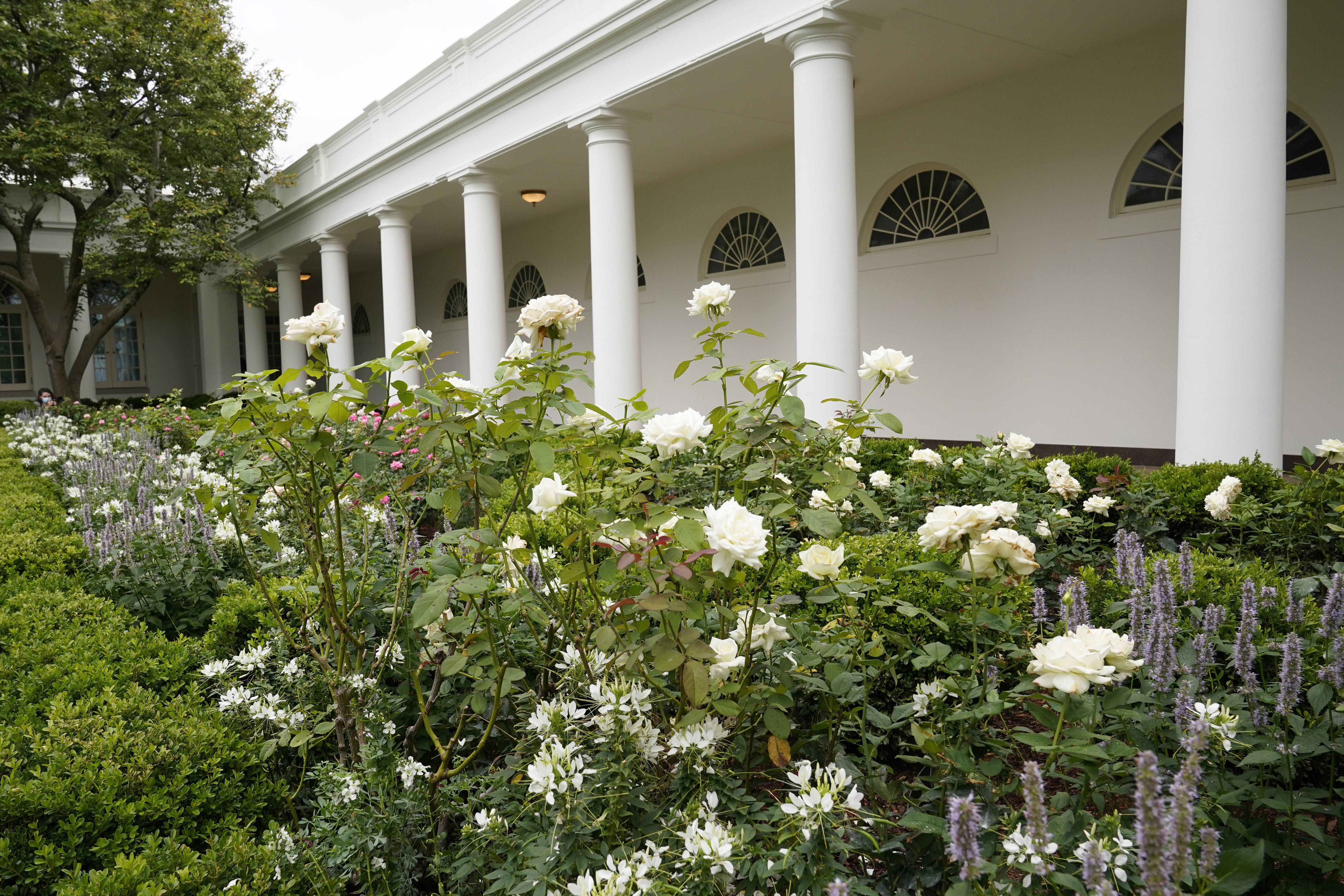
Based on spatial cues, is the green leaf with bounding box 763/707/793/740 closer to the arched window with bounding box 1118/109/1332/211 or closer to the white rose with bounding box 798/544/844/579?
the white rose with bounding box 798/544/844/579

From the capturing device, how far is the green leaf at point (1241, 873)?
1.20m

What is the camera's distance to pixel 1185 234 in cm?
514

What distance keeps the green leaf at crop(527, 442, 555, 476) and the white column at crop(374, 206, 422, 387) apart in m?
12.1

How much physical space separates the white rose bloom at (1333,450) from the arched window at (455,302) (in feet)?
56.7

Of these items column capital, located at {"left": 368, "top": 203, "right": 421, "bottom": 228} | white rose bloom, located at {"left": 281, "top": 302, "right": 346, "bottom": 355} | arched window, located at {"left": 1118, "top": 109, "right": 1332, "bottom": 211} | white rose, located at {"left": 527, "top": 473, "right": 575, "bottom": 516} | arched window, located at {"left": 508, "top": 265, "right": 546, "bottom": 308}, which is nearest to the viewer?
white rose, located at {"left": 527, "top": 473, "right": 575, "bottom": 516}

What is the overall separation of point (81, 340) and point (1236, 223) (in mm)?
26658

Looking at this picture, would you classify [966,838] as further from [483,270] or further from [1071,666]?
[483,270]

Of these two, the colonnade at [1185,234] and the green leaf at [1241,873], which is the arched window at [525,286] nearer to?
the colonnade at [1185,234]

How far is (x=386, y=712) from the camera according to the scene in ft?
7.72

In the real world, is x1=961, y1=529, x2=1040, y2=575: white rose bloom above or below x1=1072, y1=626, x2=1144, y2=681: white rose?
above

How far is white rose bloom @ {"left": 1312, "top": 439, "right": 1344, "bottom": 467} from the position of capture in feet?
12.2

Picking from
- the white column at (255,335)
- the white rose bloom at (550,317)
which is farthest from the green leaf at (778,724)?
the white column at (255,335)

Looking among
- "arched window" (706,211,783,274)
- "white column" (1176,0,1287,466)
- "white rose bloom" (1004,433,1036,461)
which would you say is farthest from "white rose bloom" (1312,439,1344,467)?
"arched window" (706,211,783,274)

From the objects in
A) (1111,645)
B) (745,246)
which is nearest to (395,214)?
(745,246)
